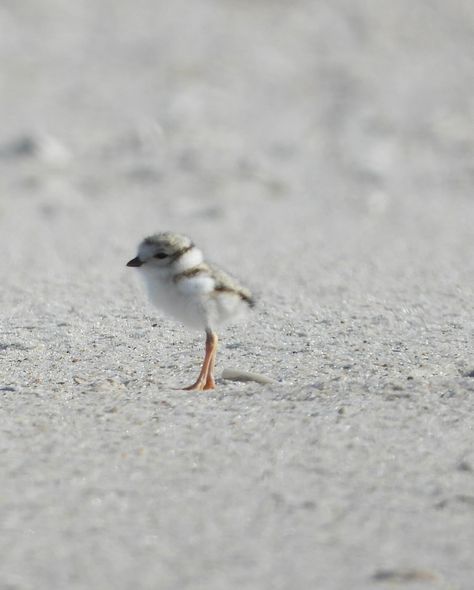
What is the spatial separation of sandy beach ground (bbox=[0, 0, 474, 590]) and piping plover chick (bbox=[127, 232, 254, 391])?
0.25 meters

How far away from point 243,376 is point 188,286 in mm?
427

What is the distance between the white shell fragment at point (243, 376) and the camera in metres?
4.55

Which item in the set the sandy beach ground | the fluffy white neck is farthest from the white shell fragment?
the fluffy white neck

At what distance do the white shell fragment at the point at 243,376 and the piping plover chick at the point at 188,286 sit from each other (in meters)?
0.09

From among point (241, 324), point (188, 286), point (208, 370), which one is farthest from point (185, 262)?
point (241, 324)

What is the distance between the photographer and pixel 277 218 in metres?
9.69

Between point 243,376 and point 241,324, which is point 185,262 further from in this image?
point 241,324

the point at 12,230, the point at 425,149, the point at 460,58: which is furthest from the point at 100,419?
the point at 460,58

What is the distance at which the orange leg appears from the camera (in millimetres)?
4508

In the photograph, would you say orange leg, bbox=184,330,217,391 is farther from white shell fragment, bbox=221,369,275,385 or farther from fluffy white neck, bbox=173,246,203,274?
fluffy white neck, bbox=173,246,203,274

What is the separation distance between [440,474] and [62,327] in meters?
2.58

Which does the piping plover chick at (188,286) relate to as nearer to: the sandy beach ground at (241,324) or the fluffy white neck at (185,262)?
the fluffy white neck at (185,262)

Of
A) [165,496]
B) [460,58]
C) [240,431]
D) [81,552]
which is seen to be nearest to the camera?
[81,552]

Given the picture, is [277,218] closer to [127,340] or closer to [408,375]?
[127,340]
